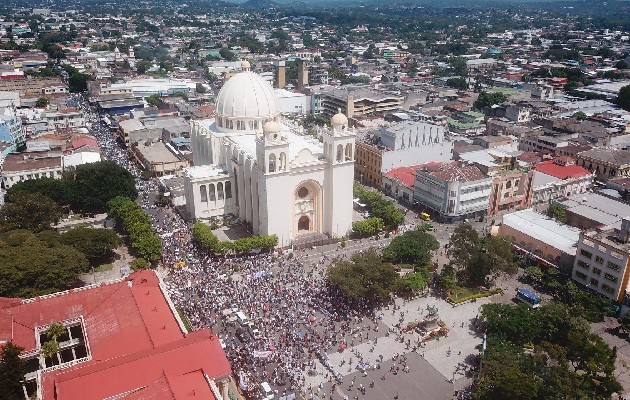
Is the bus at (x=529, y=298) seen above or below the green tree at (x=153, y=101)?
below

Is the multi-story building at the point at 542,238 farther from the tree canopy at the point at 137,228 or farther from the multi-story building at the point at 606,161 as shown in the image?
the tree canopy at the point at 137,228

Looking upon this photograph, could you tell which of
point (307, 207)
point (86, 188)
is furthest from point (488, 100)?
point (86, 188)

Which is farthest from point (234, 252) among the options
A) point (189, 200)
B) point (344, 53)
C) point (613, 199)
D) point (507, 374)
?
point (344, 53)

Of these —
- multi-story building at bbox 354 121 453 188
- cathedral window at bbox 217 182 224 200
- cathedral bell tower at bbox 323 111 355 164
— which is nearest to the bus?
cathedral bell tower at bbox 323 111 355 164

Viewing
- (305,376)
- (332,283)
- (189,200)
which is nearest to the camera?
(305,376)

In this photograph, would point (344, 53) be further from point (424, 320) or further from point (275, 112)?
point (424, 320)

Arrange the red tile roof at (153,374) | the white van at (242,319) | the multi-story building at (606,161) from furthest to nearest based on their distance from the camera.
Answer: the multi-story building at (606,161)
the white van at (242,319)
the red tile roof at (153,374)

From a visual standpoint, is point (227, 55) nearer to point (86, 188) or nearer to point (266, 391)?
point (86, 188)

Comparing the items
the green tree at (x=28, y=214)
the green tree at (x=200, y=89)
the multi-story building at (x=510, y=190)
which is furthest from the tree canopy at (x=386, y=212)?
the green tree at (x=200, y=89)
